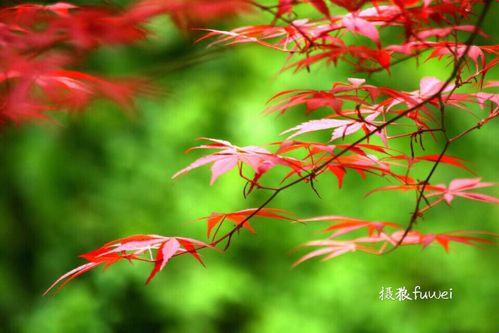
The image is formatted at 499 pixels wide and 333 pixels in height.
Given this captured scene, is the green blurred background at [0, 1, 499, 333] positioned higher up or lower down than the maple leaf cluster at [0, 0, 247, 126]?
lower down

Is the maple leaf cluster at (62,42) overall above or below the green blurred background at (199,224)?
above

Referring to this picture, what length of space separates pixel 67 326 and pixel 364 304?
953 mm

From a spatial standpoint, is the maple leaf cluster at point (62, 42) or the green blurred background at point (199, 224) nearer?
the maple leaf cluster at point (62, 42)

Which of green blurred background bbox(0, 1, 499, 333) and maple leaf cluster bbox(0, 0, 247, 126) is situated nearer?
maple leaf cluster bbox(0, 0, 247, 126)

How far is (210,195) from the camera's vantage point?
2.20 meters

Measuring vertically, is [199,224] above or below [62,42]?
below

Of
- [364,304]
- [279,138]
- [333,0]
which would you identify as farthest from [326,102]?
[364,304]

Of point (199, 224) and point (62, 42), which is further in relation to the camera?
point (199, 224)

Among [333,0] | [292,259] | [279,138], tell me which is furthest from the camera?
[292,259]

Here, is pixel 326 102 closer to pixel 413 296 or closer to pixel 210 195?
pixel 210 195

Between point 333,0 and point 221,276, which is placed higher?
point 333,0

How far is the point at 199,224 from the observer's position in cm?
222

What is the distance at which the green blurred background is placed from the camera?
2197 millimetres

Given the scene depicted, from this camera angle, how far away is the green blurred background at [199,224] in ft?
7.21
